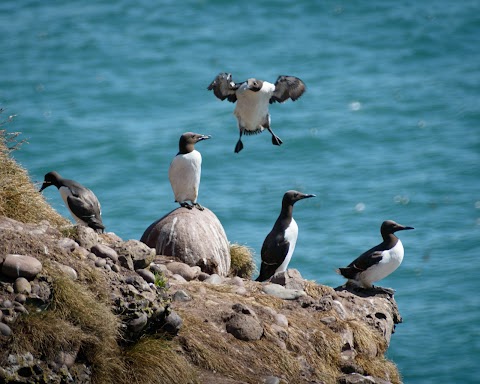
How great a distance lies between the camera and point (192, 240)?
12000 mm

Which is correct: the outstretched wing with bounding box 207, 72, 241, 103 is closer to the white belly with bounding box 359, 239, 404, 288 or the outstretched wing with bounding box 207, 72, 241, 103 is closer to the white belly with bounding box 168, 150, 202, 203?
the white belly with bounding box 168, 150, 202, 203

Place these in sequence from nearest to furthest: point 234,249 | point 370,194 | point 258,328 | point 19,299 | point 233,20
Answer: point 19,299 → point 258,328 → point 234,249 → point 370,194 → point 233,20

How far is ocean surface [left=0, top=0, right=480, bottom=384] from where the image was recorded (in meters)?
22.4

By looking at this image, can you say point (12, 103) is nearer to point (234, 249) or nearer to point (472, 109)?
point (472, 109)

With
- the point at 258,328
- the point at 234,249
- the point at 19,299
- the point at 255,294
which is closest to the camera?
the point at 19,299

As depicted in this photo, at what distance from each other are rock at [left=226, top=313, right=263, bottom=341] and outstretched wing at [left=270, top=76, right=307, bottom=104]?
4.51 m

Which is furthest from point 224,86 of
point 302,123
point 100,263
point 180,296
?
point 302,123

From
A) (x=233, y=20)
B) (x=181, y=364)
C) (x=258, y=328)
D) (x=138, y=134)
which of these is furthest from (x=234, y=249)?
(x=233, y=20)

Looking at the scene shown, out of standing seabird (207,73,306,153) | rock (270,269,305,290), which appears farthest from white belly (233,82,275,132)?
rock (270,269,305,290)

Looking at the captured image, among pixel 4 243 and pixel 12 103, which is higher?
pixel 4 243

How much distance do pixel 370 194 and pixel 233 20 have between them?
29.3 ft

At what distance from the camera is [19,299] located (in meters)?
8.69

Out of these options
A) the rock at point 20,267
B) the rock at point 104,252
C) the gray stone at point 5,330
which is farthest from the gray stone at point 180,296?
the gray stone at point 5,330

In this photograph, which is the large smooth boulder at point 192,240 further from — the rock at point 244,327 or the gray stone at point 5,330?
the gray stone at point 5,330
